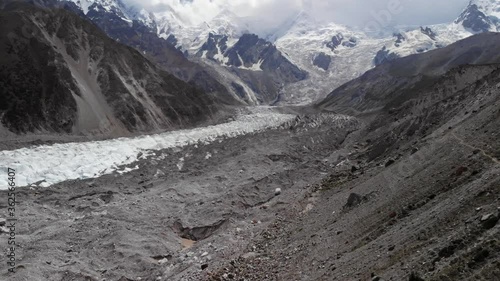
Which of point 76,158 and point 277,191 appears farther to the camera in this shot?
point 76,158

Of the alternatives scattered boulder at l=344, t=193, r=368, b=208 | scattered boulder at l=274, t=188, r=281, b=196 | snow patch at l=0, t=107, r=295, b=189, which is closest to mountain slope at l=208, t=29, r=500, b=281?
scattered boulder at l=344, t=193, r=368, b=208

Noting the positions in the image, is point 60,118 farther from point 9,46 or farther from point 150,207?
point 150,207

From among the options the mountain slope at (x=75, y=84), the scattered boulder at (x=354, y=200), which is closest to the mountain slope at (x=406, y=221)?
the scattered boulder at (x=354, y=200)

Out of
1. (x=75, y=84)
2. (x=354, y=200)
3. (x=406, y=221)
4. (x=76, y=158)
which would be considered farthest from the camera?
(x=75, y=84)

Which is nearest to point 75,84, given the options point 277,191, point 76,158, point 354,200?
point 76,158

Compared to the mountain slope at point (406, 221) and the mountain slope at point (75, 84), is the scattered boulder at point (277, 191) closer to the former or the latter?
the mountain slope at point (406, 221)

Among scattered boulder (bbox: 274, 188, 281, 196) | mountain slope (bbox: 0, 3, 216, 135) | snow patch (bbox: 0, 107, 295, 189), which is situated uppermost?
mountain slope (bbox: 0, 3, 216, 135)

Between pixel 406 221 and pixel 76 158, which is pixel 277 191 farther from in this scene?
pixel 406 221

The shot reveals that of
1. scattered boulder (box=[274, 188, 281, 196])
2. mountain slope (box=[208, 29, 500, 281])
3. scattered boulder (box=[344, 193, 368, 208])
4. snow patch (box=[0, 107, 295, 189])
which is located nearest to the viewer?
mountain slope (box=[208, 29, 500, 281])

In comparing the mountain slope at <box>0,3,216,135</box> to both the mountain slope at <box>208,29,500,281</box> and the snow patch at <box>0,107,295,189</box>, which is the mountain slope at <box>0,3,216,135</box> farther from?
the mountain slope at <box>208,29,500,281</box>
